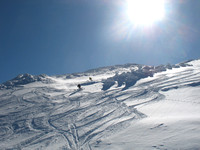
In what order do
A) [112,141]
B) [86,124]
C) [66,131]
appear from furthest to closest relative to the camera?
[86,124], [66,131], [112,141]

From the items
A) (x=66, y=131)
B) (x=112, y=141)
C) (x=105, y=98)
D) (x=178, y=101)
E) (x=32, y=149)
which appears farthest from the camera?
(x=105, y=98)

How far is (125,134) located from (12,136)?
9619 millimetres

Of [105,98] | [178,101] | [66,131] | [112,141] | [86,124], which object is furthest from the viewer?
[105,98]

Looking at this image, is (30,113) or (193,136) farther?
(30,113)

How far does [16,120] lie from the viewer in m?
17.9

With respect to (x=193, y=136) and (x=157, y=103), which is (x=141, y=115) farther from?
(x=193, y=136)

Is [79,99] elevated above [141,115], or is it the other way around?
[79,99]

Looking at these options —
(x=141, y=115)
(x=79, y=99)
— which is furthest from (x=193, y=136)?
(x=79, y=99)

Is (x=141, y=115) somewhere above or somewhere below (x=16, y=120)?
below

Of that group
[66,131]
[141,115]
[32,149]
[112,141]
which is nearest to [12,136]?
[32,149]

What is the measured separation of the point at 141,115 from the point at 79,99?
1061 centimetres

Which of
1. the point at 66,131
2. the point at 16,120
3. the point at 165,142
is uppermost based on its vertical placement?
the point at 16,120

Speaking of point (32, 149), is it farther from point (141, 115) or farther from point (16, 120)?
point (141, 115)

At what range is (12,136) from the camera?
47.1 ft
